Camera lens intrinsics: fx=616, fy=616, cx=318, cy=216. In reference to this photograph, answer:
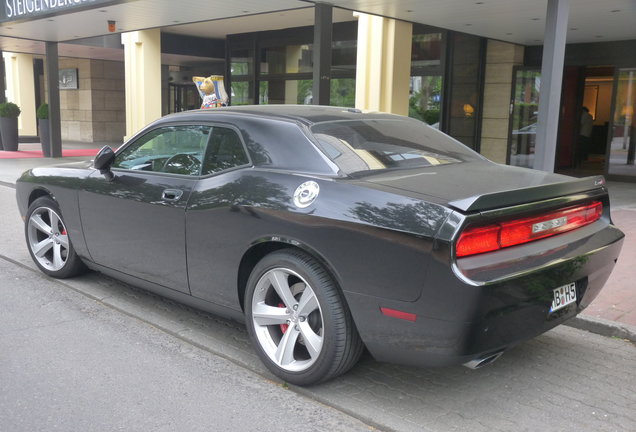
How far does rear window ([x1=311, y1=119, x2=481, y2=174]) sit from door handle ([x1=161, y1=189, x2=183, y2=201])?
108 cm

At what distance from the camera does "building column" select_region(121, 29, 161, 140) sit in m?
18.7

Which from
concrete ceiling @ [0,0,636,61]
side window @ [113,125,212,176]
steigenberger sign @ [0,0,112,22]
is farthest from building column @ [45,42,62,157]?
side window @ [113,125,212,176]

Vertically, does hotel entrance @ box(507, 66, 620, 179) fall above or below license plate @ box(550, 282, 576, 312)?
above

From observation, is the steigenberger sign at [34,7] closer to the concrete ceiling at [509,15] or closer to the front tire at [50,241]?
the concrete ceiling at [509,15]

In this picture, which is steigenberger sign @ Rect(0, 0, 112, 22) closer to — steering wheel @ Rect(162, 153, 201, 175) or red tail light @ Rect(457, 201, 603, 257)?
steering wheel @ Rect(162, 153, 201, 175)

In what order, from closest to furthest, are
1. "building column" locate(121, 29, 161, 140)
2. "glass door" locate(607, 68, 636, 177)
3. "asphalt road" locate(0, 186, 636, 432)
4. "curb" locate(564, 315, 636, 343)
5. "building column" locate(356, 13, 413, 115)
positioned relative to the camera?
"asphalt road" locate(0, 186, 636, 432), "curb" locate(564, 315, 636, 343), "building column" locate(356, 13, 413, 115), "glass door" locate(607, 68, 636, 177), "building column" locate(121, 29, 161, 140)

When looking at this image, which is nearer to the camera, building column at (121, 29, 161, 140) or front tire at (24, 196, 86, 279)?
front tire at (24, 196, 86, 279)

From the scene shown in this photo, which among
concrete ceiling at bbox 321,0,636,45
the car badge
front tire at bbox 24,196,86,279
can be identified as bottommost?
front tire at bbox 24,196,86,279

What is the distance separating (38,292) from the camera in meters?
5.43

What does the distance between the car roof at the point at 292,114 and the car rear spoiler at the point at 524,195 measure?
1364mm

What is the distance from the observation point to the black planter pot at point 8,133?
20.3 metres

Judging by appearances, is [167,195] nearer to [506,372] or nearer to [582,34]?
[506,372]

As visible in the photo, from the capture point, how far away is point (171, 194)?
432cm

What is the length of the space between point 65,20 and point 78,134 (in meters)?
14.9
